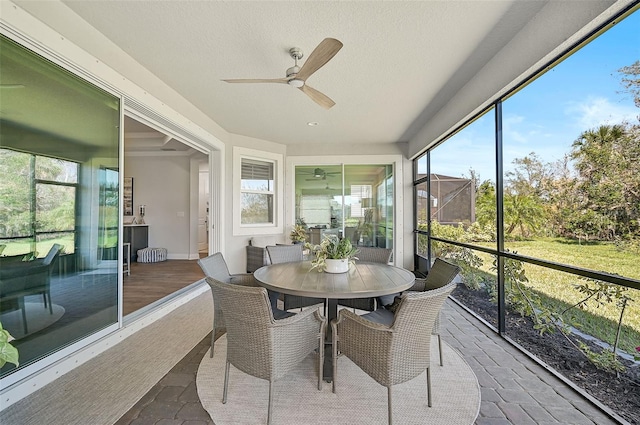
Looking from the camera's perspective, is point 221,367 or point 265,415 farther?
point 221,367

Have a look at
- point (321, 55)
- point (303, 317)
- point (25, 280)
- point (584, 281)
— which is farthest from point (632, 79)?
point (25, 280)

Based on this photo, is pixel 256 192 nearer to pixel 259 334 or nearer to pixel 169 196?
pixel 169 196

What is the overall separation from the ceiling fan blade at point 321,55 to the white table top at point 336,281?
161 cm

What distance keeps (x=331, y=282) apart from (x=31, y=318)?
2.05 meters

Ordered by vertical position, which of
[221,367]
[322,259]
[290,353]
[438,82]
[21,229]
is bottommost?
[221,367]

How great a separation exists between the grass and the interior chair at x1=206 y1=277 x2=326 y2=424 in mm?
1904

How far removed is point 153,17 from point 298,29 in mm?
1086

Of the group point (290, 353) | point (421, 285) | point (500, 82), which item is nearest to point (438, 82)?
point (500, 82)

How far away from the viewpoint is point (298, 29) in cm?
221

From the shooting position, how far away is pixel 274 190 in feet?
18.7

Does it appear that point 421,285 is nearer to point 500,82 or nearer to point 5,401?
point 500,82

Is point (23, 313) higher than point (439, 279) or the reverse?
→ the reverse

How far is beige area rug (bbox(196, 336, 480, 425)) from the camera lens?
1645mm

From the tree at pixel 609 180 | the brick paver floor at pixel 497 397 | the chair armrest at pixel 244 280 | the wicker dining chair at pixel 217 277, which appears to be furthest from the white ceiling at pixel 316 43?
the brick paver floor at pixel 497 397
